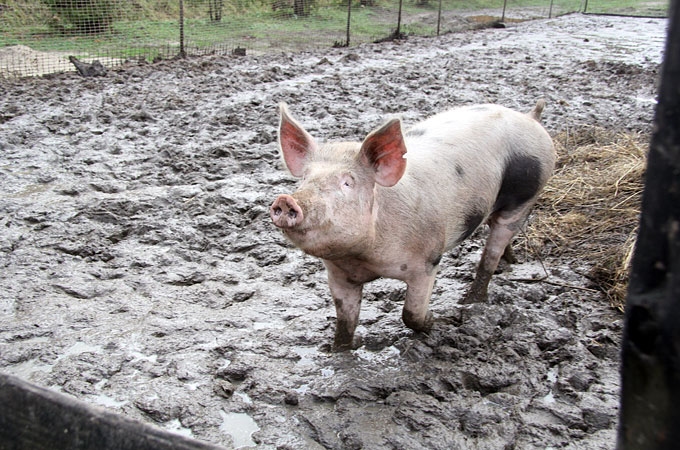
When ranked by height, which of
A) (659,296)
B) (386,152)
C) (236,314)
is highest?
(659,296)

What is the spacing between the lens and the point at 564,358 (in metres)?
3.21

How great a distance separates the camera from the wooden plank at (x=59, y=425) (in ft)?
4.42

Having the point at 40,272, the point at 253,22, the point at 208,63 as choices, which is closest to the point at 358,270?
the point at 40,272

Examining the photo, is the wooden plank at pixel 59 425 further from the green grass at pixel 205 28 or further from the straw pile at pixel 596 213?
the green grass at pixel 205 28

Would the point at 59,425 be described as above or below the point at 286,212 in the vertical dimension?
below

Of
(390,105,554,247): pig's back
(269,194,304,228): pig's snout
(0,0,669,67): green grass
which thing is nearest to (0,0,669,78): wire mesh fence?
(0,0,669,67): green grass

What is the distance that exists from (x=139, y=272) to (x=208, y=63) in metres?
6.27

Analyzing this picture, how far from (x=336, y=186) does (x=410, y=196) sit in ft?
1.82

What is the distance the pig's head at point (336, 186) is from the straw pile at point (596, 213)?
5.72 feet

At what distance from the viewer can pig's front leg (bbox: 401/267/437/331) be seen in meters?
3.11

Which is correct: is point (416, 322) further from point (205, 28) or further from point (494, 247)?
point (205, 28)

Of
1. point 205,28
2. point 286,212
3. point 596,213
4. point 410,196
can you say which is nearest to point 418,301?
point 410,196

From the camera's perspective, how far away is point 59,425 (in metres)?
1.41

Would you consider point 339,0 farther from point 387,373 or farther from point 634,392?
point 634,392
